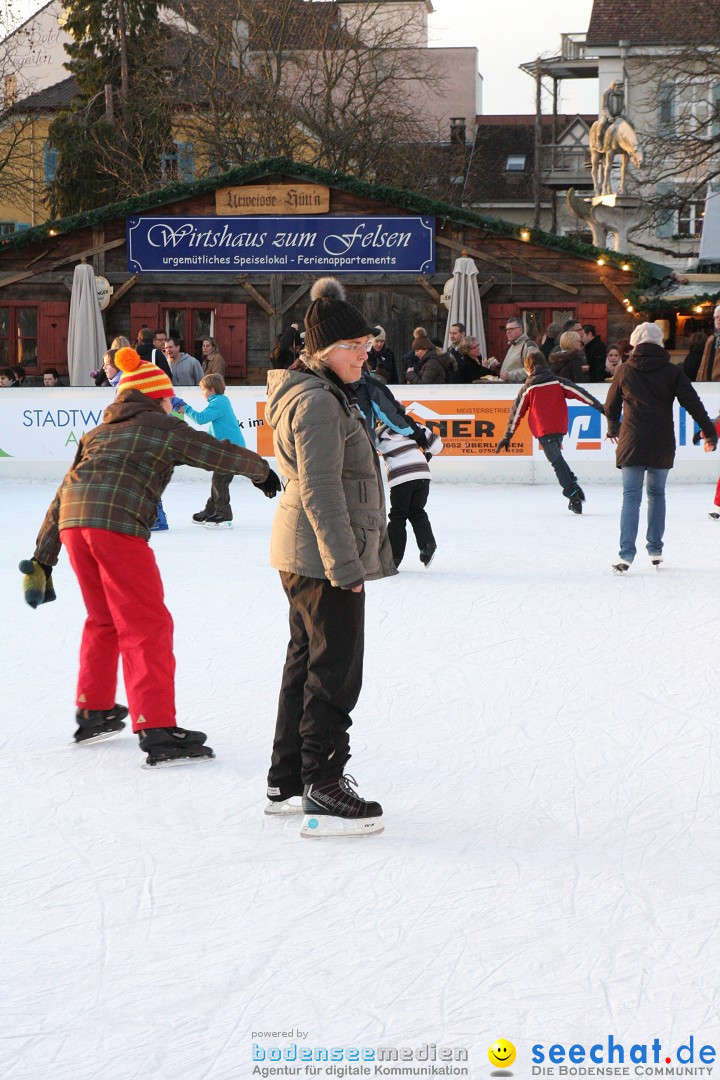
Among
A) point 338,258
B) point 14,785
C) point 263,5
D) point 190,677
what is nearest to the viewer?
point 14,785

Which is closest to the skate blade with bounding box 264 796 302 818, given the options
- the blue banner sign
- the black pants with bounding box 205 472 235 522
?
the black pants with bounding box 205 472 235 522

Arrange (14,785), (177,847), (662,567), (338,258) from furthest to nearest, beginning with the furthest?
1. (338,258)
2. (662,567)
3. (14,785)
4. (177,847)

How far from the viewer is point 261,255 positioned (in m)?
20.2

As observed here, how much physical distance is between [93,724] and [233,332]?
16.4 meters

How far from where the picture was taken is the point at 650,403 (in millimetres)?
7605

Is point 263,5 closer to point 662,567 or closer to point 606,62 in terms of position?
point 606,62

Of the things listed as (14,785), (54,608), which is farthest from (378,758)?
(54,608)

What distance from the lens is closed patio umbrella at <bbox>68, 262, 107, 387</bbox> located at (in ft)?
62.0

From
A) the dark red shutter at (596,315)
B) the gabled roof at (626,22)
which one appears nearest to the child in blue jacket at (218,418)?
the dark red shutter at (596,315)

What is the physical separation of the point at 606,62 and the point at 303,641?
132 ft

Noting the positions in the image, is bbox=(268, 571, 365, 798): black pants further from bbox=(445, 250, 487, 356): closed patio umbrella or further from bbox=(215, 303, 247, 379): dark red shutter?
bbox=(215, 303, 247, 379): dark red shutter

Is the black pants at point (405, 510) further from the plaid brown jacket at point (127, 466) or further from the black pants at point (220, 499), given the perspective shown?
the plaid brown jacket at point (127, 466)

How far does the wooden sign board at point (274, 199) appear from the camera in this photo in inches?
788

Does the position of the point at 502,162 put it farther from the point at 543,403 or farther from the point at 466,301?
the point at 543,403
